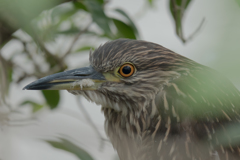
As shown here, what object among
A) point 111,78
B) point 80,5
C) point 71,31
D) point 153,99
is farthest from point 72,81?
point 71,31

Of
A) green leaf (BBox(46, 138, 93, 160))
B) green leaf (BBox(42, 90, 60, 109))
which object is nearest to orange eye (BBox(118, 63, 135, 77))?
green leaf (BBox(46, 138, 93, 160))

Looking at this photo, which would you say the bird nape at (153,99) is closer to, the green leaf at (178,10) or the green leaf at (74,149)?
the green leaf at (178,10)

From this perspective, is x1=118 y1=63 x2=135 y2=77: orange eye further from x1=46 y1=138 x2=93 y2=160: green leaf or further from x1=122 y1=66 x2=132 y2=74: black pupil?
x1=46 y1=138 x2=93 y2=160: green leaf

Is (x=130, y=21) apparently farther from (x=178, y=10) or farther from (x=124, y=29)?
(x=178, y=10)

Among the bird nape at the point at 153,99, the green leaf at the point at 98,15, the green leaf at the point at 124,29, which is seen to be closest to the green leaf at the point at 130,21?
the green leaf at the point at 124,29

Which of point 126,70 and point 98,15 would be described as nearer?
point 126,70

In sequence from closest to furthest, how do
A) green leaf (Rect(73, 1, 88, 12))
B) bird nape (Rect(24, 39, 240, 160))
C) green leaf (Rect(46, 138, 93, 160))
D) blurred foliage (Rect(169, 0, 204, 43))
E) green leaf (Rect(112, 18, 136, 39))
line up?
1. green leaf (Rect(46, 138, 93, 160))
2. bird nape (Rect(24, 39, 240, 160))
3. blurred foliage (Rect(169, 0, 204, 43))
4. green leaf (Rect(73, 1, 88, 12))
5. green leaf (Rect(112, 18, 136, 39))

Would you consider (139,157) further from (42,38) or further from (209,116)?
(42,38)
